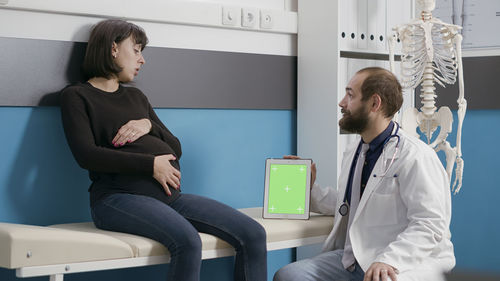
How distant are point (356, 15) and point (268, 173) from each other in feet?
3.39

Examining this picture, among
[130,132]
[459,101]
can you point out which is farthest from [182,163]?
[459,101]

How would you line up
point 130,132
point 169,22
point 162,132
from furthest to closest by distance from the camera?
1. point 169,22
2. point 162,132
3. point 130,132

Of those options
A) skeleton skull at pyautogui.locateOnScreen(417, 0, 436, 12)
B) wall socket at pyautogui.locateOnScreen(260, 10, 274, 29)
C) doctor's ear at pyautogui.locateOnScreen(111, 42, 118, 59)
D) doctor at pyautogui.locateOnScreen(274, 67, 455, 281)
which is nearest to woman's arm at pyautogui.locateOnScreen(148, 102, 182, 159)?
doctor's ear at pyautogui.locateOnScreen(111, 42, 118, 59)

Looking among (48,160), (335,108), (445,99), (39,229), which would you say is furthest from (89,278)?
(445,99)

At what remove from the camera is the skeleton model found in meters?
3.23

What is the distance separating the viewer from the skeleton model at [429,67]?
127 inches

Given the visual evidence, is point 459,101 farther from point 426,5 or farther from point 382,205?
point 382,205

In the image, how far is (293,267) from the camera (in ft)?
7.84

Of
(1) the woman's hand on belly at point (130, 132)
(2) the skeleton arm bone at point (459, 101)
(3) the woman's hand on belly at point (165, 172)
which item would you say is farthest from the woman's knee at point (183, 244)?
(2) the skeleton arm bone at point (459, 101)

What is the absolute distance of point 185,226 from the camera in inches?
90.9

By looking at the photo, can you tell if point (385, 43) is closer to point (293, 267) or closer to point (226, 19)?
point (226, 19)

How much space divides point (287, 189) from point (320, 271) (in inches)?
18.1

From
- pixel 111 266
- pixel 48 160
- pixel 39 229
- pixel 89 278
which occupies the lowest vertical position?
pixel 89 278

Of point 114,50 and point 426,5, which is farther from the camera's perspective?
point 426,5
